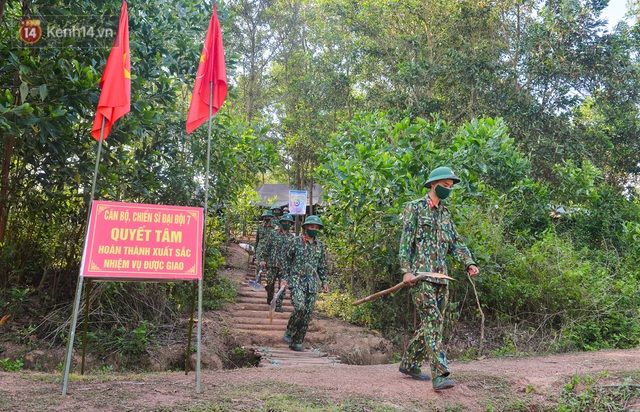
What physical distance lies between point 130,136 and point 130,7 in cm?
194

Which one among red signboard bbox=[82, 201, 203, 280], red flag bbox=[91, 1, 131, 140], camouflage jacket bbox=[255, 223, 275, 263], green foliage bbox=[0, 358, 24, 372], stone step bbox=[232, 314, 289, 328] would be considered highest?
red flag bbox=[91, 1, 131, 140]

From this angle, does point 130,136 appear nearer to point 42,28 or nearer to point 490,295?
point 42,28

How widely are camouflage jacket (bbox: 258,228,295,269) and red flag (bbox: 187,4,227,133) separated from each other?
594cm

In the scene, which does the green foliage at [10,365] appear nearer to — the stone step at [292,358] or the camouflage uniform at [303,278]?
the stone step at [292,358]

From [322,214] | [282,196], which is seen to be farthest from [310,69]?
[322,214]

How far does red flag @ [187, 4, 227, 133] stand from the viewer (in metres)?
5.40

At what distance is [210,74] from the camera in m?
5.43

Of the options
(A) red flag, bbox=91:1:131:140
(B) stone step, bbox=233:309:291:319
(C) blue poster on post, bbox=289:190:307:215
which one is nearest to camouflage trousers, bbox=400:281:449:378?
(A) red flag, bbox=91:1:131:140

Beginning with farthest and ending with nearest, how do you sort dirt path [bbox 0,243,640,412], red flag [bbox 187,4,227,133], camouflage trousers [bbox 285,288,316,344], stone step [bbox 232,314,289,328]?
stone step [bbox 232,314,289,328]
camouflage trousers [bbox 285,288,316,344]
red flag [bbox 187,4,227,133]
dirt path [bbox 0,243,640,412]

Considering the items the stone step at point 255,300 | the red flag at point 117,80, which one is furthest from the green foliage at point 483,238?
the red flag at point 117,80

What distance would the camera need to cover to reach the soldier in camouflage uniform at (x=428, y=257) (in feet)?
15.3

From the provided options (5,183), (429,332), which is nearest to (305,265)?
(429,332)

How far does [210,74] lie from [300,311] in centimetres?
385

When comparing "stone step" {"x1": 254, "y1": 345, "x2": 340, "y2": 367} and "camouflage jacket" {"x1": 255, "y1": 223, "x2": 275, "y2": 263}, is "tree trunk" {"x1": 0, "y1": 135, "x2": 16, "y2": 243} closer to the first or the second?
"stone step" {"x1": 254, "y1": 345, "x2": 340, "y2": 367}
